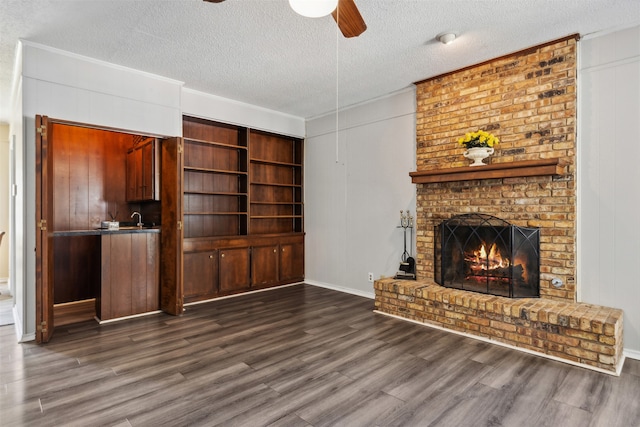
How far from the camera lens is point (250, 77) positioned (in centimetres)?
431

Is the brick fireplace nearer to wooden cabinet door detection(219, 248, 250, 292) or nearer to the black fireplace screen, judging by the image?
the black fireplace screen

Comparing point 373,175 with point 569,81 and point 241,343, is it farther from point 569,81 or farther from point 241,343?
point 241,343

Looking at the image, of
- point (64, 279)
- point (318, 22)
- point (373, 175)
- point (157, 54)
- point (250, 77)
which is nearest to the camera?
point (318, 22)

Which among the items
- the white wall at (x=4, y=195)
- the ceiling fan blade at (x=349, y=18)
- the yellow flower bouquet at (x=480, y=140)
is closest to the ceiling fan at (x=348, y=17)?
the ceiling fan blade at (x=349, y=18)

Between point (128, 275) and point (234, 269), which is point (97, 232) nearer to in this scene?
point (128, 275)

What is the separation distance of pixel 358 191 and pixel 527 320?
2.88 meters

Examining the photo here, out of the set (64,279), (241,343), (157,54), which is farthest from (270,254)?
(157,54)

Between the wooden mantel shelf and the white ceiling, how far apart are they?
1.18m

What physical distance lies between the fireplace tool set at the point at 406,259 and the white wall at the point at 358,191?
0.09 meters

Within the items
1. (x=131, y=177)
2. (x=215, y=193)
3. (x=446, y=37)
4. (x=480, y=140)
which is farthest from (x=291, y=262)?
(x=446, y=37)

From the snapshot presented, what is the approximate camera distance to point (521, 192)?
12.0 ft

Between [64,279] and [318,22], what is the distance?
15.1 ft

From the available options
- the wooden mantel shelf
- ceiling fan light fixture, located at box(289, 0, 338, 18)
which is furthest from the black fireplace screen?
ceiling fan light fixture, located at box(289, 0, 338, 18)

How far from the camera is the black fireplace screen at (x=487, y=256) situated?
358cm
